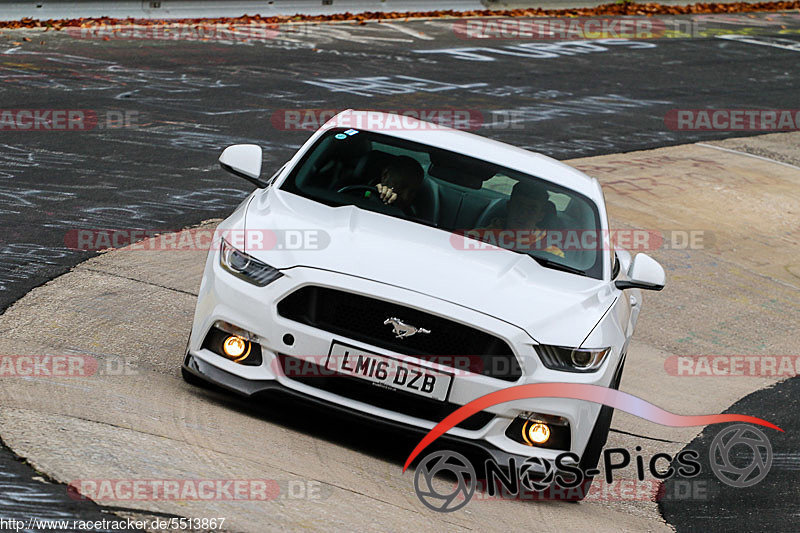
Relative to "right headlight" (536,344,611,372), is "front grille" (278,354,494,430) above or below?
below

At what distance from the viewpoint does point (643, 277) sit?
615 cm

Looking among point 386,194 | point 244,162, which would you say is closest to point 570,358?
point 386,194

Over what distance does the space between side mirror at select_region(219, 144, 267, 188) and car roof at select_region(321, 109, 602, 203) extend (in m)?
0.50

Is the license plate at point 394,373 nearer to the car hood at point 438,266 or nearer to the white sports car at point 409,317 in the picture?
the white sports car at point 409,317

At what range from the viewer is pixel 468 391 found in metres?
5.01

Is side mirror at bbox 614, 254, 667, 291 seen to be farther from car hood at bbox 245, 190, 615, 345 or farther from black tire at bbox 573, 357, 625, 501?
black tire at bbox 573, 357, 625, 501

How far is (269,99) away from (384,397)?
975 centimetres

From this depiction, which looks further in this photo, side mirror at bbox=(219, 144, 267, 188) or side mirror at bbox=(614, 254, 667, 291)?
side mirror at bbox=(219, 144, 267, 188)

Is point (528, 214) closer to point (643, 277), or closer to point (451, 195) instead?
point (451, 195)

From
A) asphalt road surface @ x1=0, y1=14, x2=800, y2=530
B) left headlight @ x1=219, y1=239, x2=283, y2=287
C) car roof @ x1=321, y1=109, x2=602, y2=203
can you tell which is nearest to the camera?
left headlight @ x1=219, y1=239, x2=283, y2=287

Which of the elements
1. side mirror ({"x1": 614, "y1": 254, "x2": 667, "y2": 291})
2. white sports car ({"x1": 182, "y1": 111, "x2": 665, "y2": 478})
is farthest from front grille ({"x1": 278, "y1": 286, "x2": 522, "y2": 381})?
side mirror ({"x1": 614, "y1": 254, "x2": 667, "y2": 291})

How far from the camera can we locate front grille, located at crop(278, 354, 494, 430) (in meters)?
5.06

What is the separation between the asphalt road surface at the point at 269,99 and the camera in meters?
9.42

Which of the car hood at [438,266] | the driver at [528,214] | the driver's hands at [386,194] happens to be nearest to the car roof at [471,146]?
the driver at [528,214]
